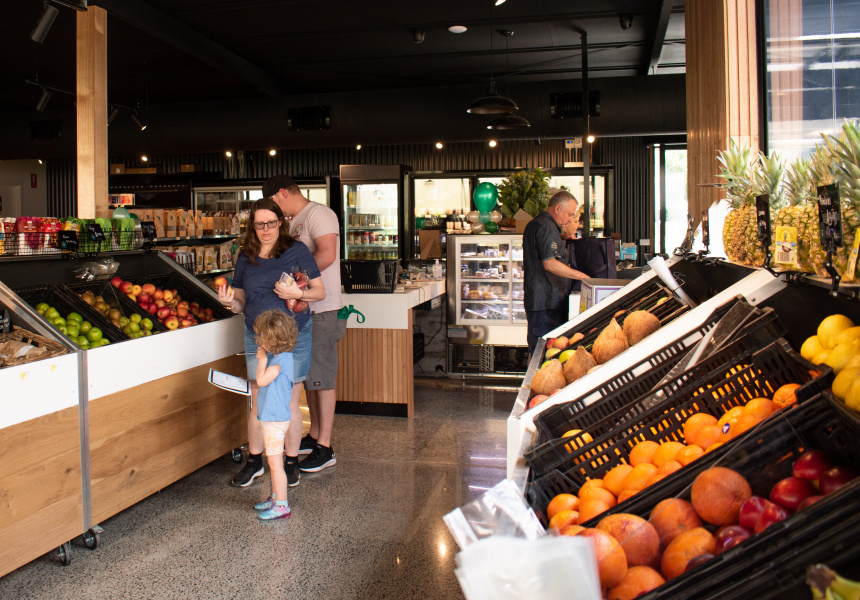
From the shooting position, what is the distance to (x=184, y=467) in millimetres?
3674

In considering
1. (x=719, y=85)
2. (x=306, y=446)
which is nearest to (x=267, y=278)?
(x=306, y=446)

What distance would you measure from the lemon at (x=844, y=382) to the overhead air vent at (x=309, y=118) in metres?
7.65

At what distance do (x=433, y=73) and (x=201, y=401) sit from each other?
21.1ft

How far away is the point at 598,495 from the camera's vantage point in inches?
48.7

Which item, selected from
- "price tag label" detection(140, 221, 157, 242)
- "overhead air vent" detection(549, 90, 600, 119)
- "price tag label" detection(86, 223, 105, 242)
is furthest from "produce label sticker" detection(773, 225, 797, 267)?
"overhead air vent" detection(549, 90, 600, 119)

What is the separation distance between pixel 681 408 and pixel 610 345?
91cm

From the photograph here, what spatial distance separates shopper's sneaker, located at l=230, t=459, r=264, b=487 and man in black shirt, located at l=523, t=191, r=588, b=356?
7.78ft

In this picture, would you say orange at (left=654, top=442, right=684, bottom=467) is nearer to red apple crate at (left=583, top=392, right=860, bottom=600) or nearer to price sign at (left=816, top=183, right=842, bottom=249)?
red apple crate at (left=583, top=392, right=860, bottom=600)

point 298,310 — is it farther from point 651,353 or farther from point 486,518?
point 486,518

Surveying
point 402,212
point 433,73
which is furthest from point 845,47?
point 402,212

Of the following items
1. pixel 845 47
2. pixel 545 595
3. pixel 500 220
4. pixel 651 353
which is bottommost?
pixel 545 595

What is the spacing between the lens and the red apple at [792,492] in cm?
92

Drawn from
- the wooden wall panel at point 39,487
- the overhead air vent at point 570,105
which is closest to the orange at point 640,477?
the wooden wall panel at point 39,487

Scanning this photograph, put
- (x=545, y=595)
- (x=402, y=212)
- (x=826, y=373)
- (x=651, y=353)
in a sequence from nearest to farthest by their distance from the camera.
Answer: (x=545, y=595)
(x=826, y=373)
(x=651, y=353)
(x=402, y=212)
